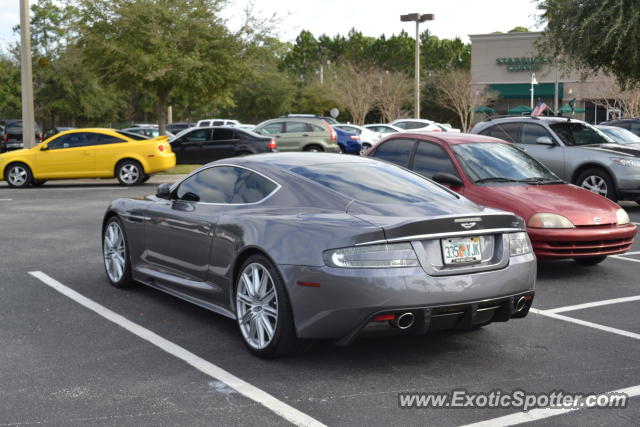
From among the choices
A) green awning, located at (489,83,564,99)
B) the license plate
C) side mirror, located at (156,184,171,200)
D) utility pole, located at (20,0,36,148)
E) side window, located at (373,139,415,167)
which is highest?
green awning, located at (489,83,564,99)

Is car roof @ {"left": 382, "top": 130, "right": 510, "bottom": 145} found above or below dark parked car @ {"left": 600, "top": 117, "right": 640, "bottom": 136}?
below

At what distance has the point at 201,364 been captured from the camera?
522 cm

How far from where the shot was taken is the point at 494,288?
5.14 m

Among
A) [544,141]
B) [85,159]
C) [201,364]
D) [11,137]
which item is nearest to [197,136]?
[85,159]

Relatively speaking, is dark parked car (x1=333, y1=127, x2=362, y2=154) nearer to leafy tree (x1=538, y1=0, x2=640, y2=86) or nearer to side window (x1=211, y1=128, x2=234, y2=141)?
side window (x1=211, y1=128, x2=234, y2=141)

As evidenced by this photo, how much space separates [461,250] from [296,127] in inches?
901

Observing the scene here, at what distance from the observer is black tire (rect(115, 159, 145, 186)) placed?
20203 millimetres

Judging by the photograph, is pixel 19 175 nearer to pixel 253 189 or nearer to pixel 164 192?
pixel 164 192

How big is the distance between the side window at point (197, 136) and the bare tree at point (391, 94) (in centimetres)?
3747

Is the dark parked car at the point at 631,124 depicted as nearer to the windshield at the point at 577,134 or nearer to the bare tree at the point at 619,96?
the windshield at the point at 577,134

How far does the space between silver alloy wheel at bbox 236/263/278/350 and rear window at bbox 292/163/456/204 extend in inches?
33.9

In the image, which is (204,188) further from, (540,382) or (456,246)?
(540,382)

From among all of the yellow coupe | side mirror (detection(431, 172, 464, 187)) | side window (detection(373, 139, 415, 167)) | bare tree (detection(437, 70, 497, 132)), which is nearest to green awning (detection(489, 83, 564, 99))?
bare tree (detection(437, 70, 497, 132))

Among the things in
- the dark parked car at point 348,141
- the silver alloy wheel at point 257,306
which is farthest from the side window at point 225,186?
the dark parked car at point 348,141
